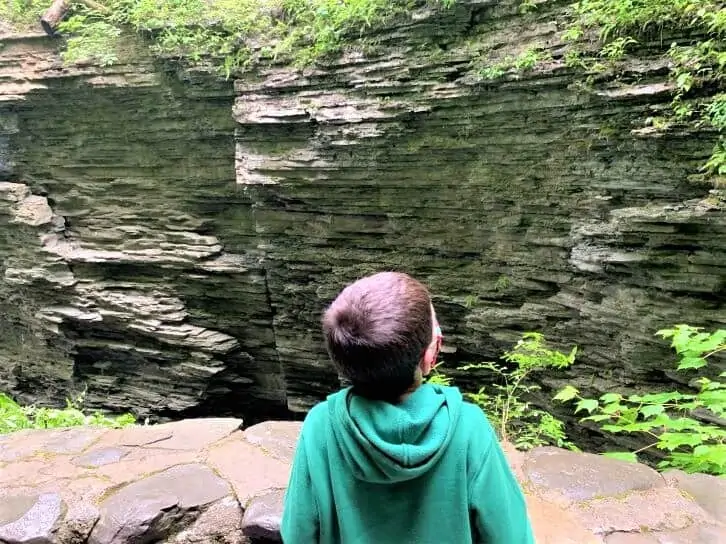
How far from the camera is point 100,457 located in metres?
3.21

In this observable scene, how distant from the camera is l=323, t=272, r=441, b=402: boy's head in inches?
48.6

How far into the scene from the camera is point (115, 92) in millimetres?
7801

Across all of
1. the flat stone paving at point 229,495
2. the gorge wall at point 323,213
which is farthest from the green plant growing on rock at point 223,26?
the flat stone paving at point 229,495

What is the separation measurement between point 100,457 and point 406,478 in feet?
8.44

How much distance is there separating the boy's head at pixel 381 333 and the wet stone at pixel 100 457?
2.44 metres

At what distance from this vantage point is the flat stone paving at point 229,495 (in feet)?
8.15

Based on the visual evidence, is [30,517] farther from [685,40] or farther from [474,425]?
[685,40]

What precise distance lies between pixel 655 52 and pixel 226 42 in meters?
4.77

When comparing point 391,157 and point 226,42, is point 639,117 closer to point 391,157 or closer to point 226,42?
point 391,157

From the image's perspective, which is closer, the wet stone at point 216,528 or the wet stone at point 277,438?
the wet stone at point 216,528

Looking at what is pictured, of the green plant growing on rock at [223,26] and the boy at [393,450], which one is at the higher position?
the green plant growing on rock at [223,26]

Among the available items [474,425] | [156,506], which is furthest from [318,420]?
[156,506]

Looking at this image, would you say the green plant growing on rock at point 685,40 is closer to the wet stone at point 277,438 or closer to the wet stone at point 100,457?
the wet stone at point 277,438

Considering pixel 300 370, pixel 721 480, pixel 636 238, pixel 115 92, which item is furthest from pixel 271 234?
pixel 721 480
